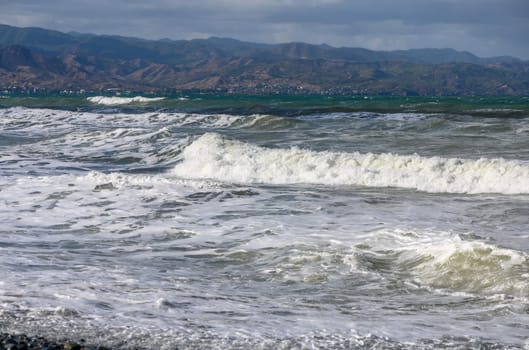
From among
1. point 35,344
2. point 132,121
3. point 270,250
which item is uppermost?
point 35,344

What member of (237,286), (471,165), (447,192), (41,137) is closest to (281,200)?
(447,192)

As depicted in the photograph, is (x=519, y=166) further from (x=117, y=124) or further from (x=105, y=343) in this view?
(x=117, y=124)

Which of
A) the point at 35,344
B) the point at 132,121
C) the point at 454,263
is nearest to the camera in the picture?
the point at 35,344

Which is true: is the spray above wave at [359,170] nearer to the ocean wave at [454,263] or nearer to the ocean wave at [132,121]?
the ocean wave at [454,263]

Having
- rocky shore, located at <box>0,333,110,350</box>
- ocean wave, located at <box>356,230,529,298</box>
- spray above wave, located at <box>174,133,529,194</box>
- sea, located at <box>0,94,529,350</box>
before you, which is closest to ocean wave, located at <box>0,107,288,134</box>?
sea, located at <box>0,94,529,350</box>

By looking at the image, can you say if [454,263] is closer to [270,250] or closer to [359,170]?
[270,250]

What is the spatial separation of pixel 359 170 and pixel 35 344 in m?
16.6

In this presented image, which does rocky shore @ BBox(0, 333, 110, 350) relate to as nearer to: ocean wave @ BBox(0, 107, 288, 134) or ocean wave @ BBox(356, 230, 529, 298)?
ocean wave @ BBox(356, 230, 529, 298)

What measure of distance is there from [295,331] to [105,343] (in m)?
1.98

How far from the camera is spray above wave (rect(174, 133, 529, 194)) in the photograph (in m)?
21.5

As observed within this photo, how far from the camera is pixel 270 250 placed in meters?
13.6

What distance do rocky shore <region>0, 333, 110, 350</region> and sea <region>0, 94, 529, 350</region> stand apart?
203 millimetres

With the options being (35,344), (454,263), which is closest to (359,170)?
(454,263)

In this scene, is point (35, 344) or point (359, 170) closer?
point (35, 344)
